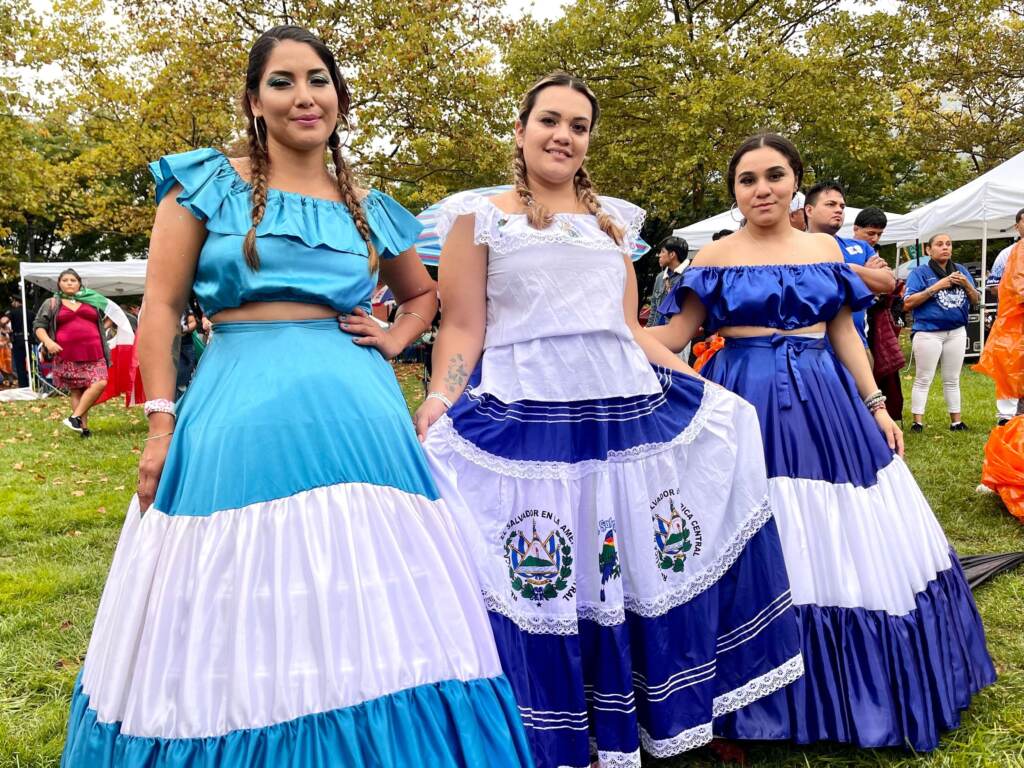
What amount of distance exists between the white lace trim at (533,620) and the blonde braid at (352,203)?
3.37 feet

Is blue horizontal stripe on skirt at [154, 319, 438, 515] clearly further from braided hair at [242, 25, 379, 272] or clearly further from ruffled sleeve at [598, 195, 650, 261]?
ruffled sleeve at [598, 195, 650, 261]

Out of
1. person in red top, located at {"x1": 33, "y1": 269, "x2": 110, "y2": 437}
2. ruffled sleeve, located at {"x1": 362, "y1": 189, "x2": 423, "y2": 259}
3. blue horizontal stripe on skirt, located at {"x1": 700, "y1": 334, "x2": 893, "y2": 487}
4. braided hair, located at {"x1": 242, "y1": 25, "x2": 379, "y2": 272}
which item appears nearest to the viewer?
braided hair, located at {"x1": 242, "y1": 25, "x2": 379, "y2": 272}

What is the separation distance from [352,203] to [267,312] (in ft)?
1.37

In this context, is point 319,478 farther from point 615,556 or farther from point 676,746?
point 676,746

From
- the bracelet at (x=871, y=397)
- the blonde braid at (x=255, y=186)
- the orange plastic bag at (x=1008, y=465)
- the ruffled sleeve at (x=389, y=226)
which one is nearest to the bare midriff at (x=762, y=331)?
the bracelet at (x=871, y=397)

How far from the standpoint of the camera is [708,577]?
8.17 ft

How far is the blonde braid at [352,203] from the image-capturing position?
2.14 m

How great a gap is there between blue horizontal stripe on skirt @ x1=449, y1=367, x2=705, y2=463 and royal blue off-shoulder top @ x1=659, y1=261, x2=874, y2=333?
28.8 inches

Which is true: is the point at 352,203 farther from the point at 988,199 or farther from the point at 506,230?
the point at 988,199

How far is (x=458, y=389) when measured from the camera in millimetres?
2451

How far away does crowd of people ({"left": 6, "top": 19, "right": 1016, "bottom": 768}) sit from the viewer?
172cm

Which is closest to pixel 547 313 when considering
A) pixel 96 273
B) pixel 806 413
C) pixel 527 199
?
pixel 527 199

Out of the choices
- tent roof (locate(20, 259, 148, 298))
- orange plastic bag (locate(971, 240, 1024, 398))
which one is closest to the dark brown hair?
orange plastic bag (locate(971, 240, 1024, 398))

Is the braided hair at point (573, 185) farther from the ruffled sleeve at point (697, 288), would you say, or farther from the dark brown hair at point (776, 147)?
the dark brown hair at point (776, 147)
